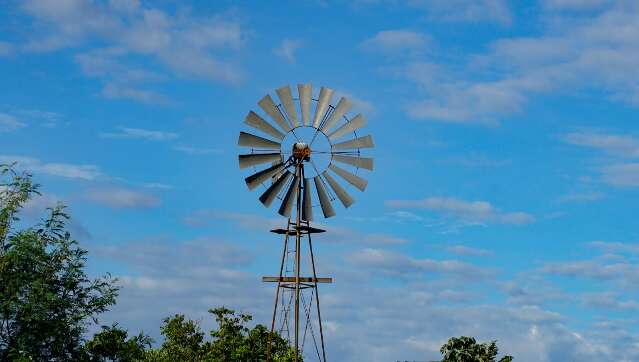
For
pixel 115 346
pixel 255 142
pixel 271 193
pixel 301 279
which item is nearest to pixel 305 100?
pixel 255 142

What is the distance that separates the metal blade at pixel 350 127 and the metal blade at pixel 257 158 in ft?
6.61

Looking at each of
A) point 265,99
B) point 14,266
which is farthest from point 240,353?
point 265,99

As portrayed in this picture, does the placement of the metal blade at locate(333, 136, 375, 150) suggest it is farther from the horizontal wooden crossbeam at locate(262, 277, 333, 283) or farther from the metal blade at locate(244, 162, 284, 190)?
the horizontal wooden crossbeam at locate(262, 277, 333, 283)

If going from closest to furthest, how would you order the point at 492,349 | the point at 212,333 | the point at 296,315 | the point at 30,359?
the point at 296,315 → the point at 30,359 → the point at 492,349 → the point at 212,333

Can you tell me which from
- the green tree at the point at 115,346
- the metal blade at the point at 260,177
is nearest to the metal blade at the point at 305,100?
the metal blade at the point at 260,177

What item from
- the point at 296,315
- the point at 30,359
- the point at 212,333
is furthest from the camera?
the point at 212,333

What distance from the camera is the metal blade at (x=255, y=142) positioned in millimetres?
30156

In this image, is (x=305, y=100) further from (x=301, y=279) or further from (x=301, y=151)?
(x=301, y=279)

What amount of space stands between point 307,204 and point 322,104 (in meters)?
3.50

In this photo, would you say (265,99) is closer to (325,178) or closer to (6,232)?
(325,178)

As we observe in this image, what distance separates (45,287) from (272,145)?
32.3ft

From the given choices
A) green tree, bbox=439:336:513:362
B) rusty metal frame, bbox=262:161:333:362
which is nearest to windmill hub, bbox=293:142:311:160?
rusty metal frame, bbox=262:161:333:362

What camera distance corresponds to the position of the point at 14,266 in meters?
31.9

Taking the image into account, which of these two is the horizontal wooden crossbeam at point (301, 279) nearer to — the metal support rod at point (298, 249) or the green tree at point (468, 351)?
the metal support rod at point (298, 249)
